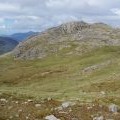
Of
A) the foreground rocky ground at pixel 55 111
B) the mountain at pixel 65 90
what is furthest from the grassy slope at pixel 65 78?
the foreground rocky ground at pixel 55 111

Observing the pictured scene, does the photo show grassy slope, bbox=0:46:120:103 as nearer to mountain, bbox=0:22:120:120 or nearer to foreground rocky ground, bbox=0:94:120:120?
mountain, bbox=0:22:120:120

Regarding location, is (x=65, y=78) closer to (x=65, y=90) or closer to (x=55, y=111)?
(x=65, y=90)

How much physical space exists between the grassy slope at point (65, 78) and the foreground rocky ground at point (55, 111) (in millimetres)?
11151

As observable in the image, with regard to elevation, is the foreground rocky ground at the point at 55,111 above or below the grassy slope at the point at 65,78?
above

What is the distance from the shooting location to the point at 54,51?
199 m

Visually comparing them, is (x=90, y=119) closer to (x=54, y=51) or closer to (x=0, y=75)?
(x=0, y=75)

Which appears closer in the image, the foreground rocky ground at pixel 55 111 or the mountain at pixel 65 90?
the foreground rocky ground at pixel 55 111

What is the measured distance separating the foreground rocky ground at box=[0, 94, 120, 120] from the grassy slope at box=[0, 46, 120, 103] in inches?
439

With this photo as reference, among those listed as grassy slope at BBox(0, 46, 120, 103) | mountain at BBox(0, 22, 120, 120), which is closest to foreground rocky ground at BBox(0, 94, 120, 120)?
mountain at BBox(0, 22, 120, 120)

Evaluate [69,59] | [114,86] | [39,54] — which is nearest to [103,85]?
[114,86]

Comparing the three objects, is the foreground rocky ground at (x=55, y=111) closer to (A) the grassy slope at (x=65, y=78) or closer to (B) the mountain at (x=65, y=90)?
(B) the mountain at (x=65, y=90)

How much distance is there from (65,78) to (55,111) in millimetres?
78067

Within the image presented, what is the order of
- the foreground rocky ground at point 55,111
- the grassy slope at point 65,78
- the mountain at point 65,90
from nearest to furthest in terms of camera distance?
the foreground rocky ground at point 55,111 < the mountain at point 65,90 < the grassy slope at point 65,78

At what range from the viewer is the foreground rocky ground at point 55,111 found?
27.7 meters
